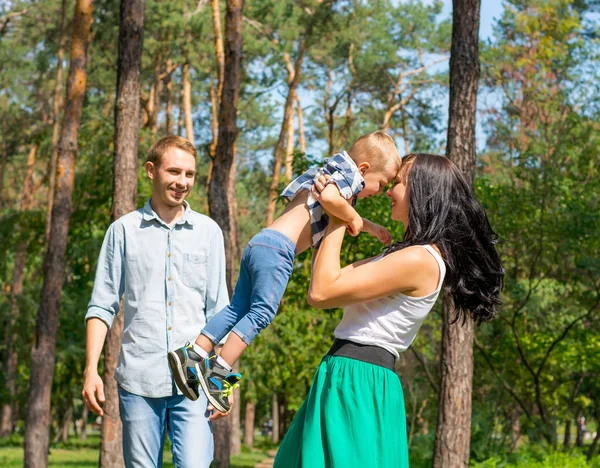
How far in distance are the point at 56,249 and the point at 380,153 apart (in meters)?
14.6

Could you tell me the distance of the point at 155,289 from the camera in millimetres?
4527

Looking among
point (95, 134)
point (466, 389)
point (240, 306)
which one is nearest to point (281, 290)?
point (240, 306)

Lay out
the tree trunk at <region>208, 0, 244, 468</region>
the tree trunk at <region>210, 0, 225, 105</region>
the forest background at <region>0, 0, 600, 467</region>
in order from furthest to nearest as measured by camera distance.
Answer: the tree trunk at <region>210, 0, 225, 105</region>
the forest background at <region>0, 0, 600, 467</region>
the tree trunk at <region>208, 0, 244, 468</region>

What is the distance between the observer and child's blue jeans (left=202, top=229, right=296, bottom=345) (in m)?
3.92

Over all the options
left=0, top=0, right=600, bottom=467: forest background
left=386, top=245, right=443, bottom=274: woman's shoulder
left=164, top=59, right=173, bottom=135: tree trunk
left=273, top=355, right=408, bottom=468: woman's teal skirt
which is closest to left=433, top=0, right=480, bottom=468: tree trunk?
left=0, top=0, right=600, bottom=467: forest background

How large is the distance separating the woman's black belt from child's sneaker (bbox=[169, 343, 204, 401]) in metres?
0.85

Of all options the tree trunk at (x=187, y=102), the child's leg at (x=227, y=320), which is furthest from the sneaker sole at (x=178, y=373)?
the tree trunk at (x=187, y=102)

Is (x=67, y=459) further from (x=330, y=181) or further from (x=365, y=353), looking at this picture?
(x=365, y=353)

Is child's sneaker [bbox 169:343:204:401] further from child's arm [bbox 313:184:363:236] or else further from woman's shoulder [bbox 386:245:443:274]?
woman's shoulder [bbox 386:245:443:274]

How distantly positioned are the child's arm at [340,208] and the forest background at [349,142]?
808 cm

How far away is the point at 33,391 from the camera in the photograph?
1823 centimetres

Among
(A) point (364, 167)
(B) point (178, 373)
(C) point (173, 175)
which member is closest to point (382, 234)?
(A) point (364, 167)

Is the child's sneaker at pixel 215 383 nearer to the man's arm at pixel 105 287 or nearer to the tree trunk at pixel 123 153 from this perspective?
the man's arm at pixel 105 287

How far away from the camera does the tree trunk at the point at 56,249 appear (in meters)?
17.3
